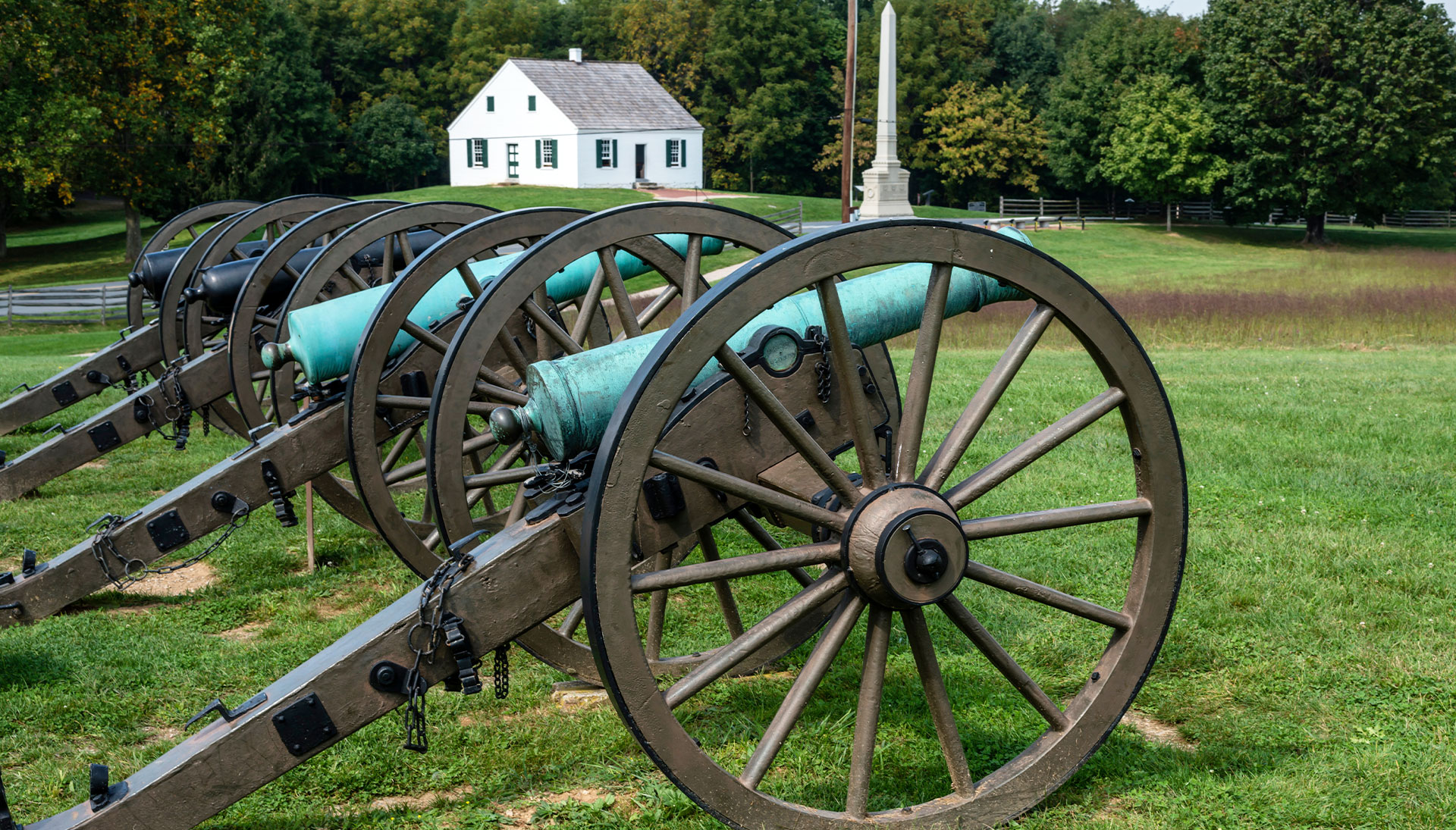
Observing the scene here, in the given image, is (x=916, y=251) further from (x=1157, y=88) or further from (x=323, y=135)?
(x=323, y=135)

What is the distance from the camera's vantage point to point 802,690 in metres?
3.08

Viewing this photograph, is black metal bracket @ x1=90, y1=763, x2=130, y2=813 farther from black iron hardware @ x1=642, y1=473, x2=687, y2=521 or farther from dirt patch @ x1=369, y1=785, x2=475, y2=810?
black iron hardware @ x1=642, y1=473, x2=687, y2=521

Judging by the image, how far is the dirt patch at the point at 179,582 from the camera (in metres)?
6.33

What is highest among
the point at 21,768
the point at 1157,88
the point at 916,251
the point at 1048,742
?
the point at 1157,88

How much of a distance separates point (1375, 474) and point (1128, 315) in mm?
9288

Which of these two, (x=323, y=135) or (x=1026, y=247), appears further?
(x=323, y=135)

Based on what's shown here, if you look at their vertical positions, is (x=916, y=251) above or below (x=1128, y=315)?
above

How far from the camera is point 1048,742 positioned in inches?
133

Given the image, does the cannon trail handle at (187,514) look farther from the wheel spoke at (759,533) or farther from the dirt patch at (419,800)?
the wheel spoke at (759,533)

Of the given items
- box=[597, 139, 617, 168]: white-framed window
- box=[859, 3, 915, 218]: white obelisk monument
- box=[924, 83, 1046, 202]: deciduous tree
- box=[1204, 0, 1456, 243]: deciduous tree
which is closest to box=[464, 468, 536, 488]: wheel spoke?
box=[859, 3, 915, 218]: white obelisk monument

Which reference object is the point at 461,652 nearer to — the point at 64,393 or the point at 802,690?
the point at 802,690

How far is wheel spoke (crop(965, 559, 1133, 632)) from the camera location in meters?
3.27

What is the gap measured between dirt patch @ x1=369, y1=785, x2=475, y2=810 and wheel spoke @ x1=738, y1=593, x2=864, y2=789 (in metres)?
1.26

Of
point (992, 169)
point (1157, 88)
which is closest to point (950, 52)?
point (992, 169)
